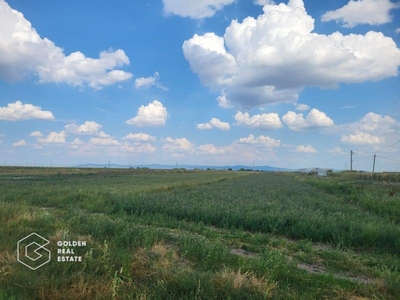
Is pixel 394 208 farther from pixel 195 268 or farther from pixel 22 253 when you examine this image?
pixel 22 253

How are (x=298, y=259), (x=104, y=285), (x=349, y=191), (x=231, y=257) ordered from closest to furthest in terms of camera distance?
(x=104, y=285), (x=231, y=257), (x=298, y=259), (x=349, y=191)

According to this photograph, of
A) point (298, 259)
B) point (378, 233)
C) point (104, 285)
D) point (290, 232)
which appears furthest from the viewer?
point (290, 232)

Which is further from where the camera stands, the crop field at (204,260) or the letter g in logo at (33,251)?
the letter g in logo at (33,251)

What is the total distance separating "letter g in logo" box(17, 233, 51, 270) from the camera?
5.98m

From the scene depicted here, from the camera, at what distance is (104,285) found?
491 cm

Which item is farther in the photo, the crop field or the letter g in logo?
the letter g in logo

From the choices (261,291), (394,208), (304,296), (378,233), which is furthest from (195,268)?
(394,208)

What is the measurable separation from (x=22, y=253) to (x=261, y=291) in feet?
18.2

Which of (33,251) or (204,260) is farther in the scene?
(33,251)

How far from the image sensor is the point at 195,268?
20.5 ft

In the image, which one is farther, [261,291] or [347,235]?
[347,235]

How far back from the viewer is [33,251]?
6742mm

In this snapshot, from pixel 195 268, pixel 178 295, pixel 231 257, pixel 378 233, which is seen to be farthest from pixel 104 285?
Answer: pixel 378 233

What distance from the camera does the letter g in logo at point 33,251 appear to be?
5984 millimetres
